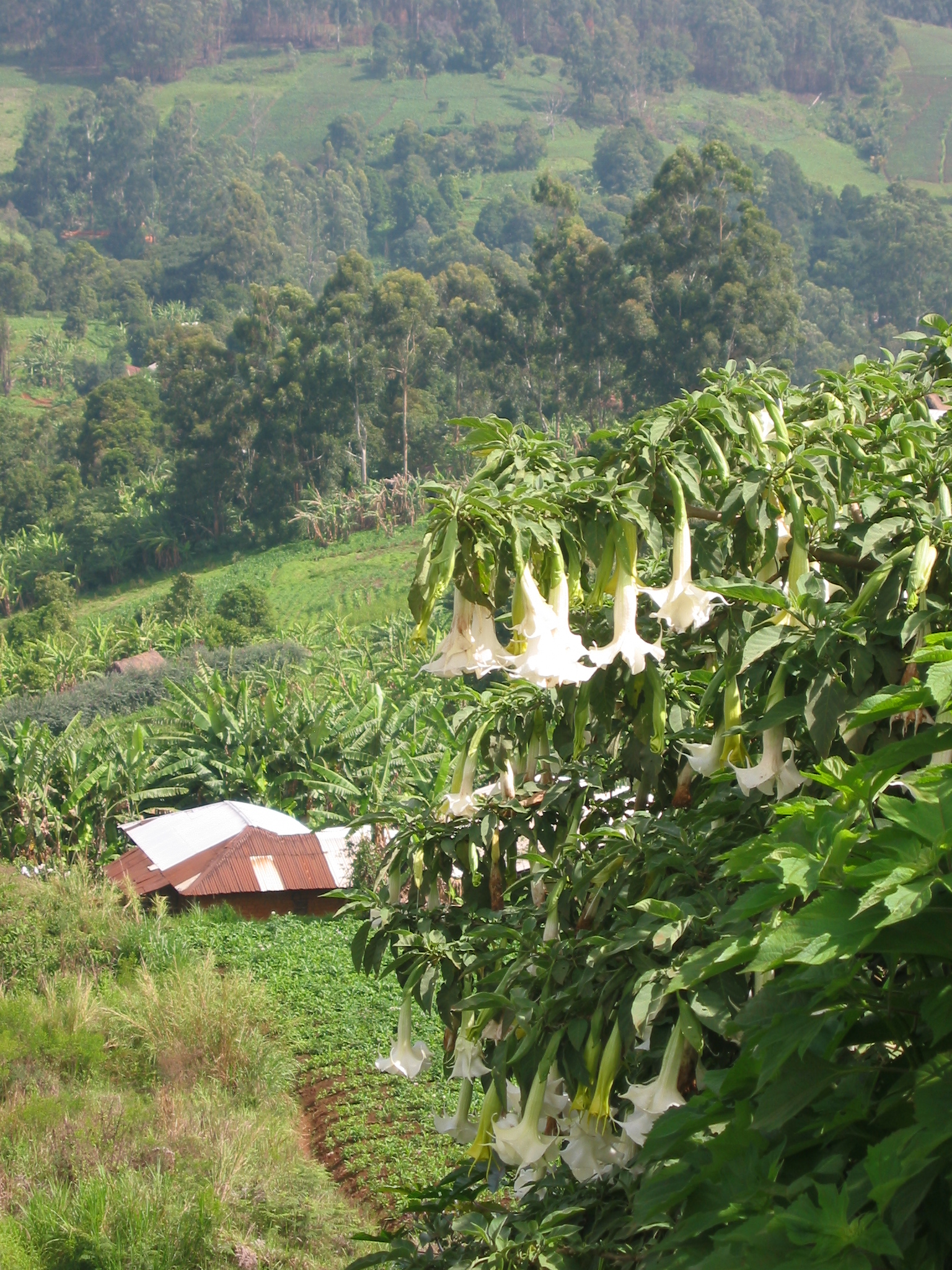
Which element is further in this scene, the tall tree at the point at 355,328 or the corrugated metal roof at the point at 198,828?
the tall tree at the point at 355,328

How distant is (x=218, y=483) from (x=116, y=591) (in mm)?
4521

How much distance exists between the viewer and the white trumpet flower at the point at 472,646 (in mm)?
2068

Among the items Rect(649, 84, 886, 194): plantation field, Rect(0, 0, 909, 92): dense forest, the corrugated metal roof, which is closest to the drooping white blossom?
the corrugated metal roof

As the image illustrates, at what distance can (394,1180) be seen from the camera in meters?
6.20

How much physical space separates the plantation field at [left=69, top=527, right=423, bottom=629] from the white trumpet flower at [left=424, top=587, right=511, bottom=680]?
25.2 meters

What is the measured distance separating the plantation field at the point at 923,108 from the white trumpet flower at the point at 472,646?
84.3 meters

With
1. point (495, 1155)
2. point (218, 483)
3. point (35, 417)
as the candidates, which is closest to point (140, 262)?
point (35, 417)

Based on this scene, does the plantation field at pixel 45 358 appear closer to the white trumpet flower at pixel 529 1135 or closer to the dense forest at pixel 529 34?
the dense forest at pixel 529 34

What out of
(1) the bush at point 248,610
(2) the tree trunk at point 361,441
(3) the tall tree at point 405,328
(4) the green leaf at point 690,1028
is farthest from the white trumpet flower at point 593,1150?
(2) the tree trunk at point 361,441

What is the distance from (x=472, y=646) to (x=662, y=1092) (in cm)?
77

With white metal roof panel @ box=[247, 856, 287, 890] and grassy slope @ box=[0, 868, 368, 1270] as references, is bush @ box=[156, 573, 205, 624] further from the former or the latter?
grassy slope @ box=[0, 868, 368, 1270]

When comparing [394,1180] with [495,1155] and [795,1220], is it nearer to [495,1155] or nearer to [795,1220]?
[495,1155]

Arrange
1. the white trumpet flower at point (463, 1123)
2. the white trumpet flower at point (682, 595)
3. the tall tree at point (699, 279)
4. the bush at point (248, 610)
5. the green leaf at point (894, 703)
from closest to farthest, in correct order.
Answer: the green leaf at point (894, 703) < the white trumpet flower at point (682, 595) < the white trumpet flower at point (463, 1123) < the bush at point (248, 610) < the tall tree at point (699, 279)

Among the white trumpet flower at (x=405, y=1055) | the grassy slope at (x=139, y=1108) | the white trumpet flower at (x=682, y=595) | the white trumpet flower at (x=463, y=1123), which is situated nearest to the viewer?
the white trumpet flower at (x=682, y=595)
